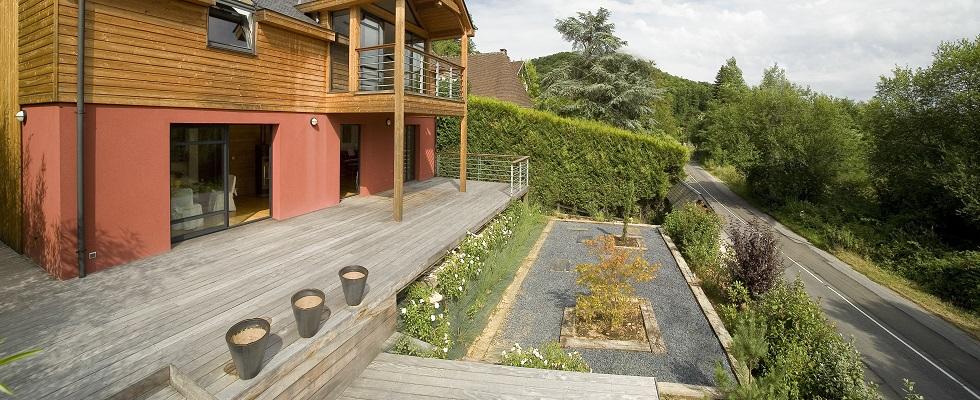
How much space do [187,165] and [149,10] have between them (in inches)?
91.8

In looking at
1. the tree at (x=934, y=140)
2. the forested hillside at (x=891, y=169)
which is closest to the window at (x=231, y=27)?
the forested hillside at (x=891, y=169)

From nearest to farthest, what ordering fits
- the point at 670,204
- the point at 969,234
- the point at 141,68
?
the point at 141,68 < the point at 670,204 < the point at 969,234

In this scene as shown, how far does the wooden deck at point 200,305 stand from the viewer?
12.3ft

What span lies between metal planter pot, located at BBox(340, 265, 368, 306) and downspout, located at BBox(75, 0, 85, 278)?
144 inches

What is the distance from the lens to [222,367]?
383 cm

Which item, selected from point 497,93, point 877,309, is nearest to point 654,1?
point 497,93

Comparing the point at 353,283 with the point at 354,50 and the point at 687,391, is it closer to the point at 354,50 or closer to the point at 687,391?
the point at 687,391

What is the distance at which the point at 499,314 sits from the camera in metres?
7.35

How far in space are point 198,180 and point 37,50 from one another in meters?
2.60

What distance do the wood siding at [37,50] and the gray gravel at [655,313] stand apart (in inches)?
264

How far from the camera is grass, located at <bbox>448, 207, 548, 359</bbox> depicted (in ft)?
21.3

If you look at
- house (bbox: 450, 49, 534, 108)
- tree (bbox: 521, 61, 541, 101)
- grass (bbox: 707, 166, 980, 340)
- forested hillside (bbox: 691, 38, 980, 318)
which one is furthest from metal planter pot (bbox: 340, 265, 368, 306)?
tree (bbox: 521, 61, 541, 101)

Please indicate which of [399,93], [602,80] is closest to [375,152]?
[399,93]

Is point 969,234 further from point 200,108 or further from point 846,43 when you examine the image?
point 200,108
